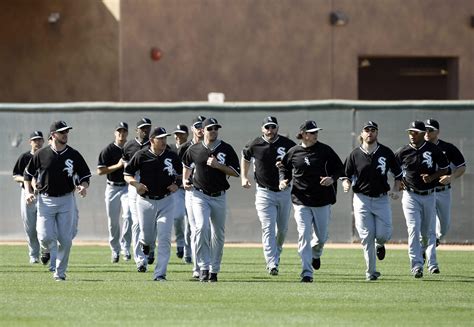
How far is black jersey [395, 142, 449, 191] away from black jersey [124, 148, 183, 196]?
11.0 feet

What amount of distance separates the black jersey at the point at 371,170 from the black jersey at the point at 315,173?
9.7 inches

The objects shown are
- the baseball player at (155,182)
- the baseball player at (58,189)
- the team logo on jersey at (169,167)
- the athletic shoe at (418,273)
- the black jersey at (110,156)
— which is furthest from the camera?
the black jersey at (110,156)

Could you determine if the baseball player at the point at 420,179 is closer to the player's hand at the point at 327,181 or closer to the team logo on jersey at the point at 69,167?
the player's hand at the point at 327,181

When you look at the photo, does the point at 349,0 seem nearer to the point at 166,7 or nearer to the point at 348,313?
the point at 166,7

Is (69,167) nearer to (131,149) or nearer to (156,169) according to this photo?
(156,169)

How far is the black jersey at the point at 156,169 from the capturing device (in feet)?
60.6

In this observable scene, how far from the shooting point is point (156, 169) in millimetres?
18562

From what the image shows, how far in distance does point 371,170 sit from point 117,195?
6.09 m

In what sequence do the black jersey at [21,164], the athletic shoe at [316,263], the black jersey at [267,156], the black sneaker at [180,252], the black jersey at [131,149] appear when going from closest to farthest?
the athletic shoe at [316,263] < the black jersey at [267,156] < the black jersey at [131,149] < the black jersey at [21,164] < the black sneaker at [180,252]

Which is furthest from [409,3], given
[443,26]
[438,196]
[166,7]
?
[438,196]

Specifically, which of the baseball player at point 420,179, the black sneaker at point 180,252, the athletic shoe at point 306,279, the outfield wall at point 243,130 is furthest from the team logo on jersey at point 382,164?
the outfield wall at point 243,130

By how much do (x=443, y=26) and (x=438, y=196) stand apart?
15.7 m

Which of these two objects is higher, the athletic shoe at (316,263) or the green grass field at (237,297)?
the athletic shoe at (316,263)

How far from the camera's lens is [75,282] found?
17875mm
